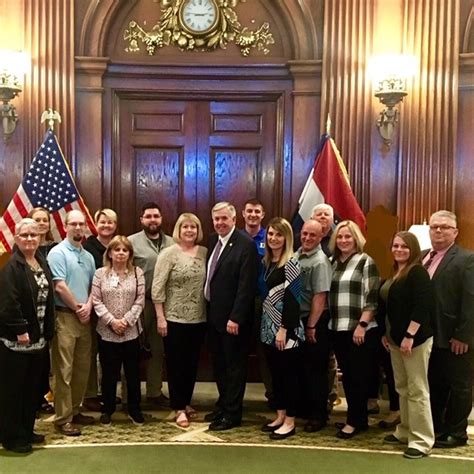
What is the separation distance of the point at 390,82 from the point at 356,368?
232 centimetres

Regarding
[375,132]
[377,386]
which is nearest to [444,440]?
[377,386]

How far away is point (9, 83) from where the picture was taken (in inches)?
213

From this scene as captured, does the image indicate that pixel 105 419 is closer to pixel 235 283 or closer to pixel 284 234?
pixel 235 283

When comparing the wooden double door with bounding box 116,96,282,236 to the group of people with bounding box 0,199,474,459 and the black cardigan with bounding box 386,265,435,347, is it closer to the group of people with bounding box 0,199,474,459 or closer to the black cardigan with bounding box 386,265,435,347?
→ the group of people with bounding box 0,199,474,459

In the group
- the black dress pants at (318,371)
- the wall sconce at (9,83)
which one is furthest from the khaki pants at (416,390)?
the wall sconce at (9,83)

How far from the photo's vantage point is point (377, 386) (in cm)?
505

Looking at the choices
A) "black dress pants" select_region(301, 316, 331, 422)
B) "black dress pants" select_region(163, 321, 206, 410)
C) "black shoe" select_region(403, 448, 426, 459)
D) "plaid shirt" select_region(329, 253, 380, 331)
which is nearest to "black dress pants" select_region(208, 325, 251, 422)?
"black dress pants" select_region(163, 321, 206, 410)

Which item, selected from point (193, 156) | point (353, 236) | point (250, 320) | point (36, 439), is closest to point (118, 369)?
point (36, 439)

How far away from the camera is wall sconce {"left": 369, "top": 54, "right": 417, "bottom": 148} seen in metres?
5.45

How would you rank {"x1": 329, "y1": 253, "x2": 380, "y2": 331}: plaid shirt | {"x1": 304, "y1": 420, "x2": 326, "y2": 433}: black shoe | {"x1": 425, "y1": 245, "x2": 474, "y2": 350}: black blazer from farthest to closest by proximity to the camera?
{"x1": 304, "y1": 420, "x2": 326, "y2": 433}: black shoe → {"x1": 329, "y1": 253, "x2": 380, "y2": 331}: plaid shirt → {"x1": 425, "y1": 245, "x2": 474, "y2": 350}: black blazer

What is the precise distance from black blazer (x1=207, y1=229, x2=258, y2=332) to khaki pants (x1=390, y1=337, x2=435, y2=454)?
97 cm

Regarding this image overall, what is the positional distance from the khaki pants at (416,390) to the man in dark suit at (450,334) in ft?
0.64

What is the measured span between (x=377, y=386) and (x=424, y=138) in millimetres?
2009

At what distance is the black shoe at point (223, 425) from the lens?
183 inches
